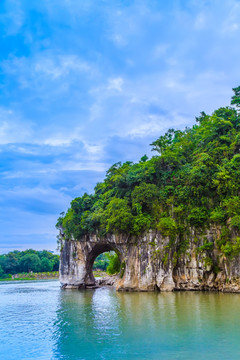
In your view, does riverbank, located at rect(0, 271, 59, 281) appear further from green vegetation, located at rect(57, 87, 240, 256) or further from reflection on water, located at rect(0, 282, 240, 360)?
reflection on water, located at rect(0, 282, 240, 360)

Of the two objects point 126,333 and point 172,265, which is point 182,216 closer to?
point 172,265

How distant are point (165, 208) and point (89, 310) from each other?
39.8 feet

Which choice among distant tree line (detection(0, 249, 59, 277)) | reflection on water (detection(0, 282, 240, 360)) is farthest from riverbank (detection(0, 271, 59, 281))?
reflection on water (detection(0, 282, 240, 360))

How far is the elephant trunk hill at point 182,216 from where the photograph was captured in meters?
22.7

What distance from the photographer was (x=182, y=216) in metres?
24.8

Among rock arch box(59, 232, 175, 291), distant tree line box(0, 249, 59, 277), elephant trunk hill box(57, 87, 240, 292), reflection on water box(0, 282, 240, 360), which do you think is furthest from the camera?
distant tree line box(0, 249, 59, 277)

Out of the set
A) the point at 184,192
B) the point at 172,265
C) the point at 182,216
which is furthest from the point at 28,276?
the point at 184,192

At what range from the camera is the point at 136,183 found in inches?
1047

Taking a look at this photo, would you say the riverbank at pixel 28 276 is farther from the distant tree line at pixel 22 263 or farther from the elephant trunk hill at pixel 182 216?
the elephant trunk hill at pixel 182 216

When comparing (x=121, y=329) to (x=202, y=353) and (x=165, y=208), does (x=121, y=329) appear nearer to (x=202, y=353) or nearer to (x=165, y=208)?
(x=202, y=353)

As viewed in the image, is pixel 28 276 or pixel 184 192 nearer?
pixel 184 192

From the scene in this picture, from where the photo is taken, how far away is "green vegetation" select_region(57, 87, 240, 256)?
898 inches

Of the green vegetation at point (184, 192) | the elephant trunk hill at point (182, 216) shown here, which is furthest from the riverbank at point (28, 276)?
the elephant trunk hill at point (182, 216)

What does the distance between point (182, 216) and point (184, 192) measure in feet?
6.26
